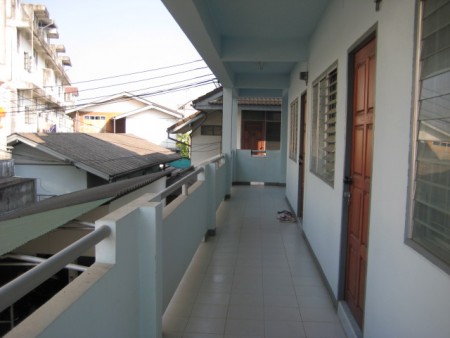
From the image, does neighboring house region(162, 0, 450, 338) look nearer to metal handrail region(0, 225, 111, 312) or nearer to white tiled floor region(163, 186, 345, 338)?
white tiled floor region(163, 186, 345, 338)

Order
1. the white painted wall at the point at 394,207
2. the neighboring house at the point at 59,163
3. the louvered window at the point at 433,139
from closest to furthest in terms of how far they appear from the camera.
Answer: the louvered window at the point at 433,139 → the white painted wall at the point at 394,207 → the neighboring house at the point at 59,163

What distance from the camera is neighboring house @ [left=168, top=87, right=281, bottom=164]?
37.1 feet

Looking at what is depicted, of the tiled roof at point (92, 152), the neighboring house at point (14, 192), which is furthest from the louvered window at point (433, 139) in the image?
the neighboring house at point (14, 192)

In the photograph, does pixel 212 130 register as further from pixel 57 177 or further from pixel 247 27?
pixel 247 27

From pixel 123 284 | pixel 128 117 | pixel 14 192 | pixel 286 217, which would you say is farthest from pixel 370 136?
pixel 128 117

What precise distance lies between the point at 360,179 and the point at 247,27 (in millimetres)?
2796

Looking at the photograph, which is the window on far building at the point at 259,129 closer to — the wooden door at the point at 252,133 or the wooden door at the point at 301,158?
the wooden door at the point at 252,133

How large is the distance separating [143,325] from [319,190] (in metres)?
2.45

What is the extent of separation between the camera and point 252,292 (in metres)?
3.27

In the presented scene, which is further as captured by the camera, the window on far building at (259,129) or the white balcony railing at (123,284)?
the window on far building at (259,129)

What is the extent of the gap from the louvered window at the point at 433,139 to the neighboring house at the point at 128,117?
802 inches

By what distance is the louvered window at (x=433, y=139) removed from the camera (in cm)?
130

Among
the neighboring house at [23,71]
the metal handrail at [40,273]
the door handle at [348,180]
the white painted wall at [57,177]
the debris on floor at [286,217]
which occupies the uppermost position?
the neighboring house at [23,71]

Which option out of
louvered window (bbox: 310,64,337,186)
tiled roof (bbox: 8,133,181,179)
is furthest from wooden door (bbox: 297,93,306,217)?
tiled roof (bbox: 8,133,181,179)
